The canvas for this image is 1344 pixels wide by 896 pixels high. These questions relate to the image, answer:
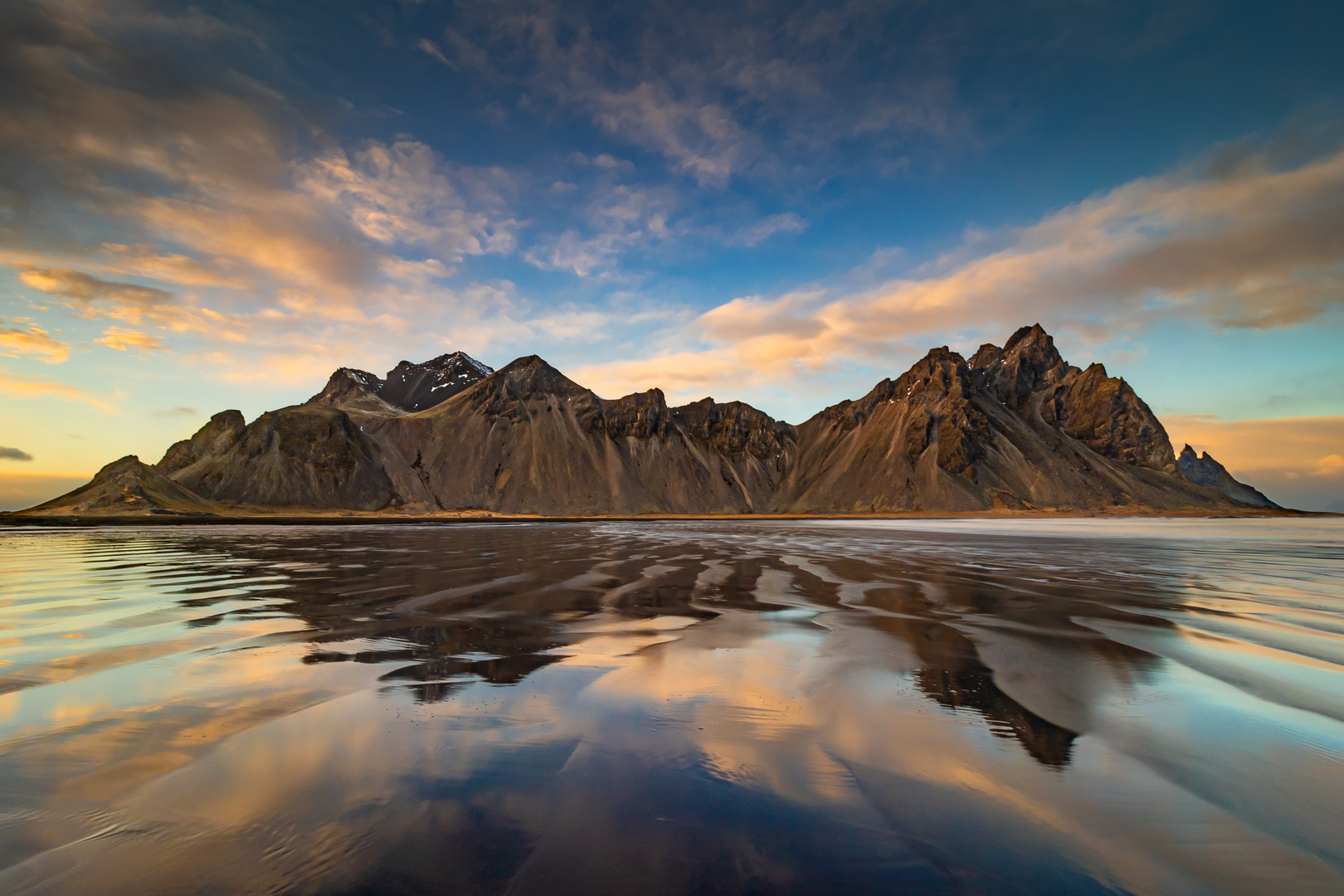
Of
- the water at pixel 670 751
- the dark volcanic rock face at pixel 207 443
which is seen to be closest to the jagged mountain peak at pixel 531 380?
the dark volcanic rock face at pixel 207 443

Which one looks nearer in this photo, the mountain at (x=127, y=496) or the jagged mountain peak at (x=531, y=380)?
the mountain at (x=127, y=496)

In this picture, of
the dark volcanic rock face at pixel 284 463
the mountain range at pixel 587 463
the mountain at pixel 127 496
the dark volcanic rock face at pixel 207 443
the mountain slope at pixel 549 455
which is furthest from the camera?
the mountain slope at pixel 549 455

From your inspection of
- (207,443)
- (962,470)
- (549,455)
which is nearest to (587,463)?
(549,455)

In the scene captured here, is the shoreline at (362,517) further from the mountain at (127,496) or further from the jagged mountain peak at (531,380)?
the jagged mountain peak at (531,380)

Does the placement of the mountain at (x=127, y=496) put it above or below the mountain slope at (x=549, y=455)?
below

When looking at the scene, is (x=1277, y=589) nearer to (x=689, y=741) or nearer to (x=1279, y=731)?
(x=1279, y=731)

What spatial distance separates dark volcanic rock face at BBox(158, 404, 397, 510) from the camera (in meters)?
113

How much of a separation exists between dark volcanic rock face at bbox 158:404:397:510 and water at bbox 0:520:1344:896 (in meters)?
120

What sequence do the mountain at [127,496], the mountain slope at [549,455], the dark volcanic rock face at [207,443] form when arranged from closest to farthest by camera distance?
1. the mountain at [127,496]
2. the dark volcanic rock face at [207,443]
3. the mountain slope at [549,455]

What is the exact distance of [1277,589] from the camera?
16.5 metres

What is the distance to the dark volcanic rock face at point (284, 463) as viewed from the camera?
113m

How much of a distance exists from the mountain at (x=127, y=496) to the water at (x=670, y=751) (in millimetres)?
101341

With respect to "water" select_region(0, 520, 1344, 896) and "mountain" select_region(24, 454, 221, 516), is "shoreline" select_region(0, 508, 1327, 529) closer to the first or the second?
"mountain" select_region(24, 454, 221, 516)

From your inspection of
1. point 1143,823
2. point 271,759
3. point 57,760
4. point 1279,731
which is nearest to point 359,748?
point 271,759
